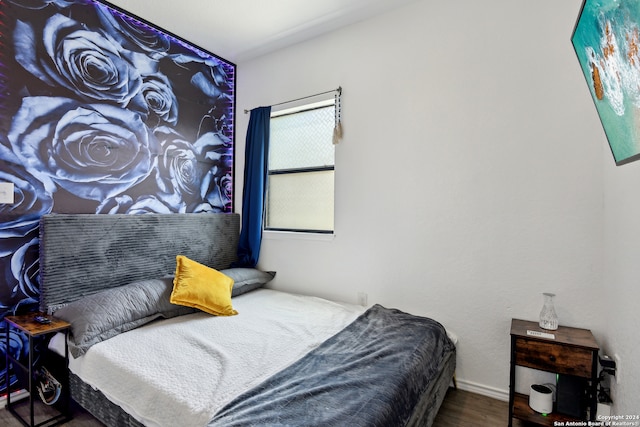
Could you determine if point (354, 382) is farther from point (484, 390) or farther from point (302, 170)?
point (302, 170)

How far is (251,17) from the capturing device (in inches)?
108

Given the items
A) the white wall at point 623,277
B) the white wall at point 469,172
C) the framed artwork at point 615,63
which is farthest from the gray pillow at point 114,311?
the framed artwork at point 615,63

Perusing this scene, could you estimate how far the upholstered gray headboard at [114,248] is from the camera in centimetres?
215

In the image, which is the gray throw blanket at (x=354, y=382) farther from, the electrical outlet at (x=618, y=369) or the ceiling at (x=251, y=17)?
the ceiling at (x=251, y=17)

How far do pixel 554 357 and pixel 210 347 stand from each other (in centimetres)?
194

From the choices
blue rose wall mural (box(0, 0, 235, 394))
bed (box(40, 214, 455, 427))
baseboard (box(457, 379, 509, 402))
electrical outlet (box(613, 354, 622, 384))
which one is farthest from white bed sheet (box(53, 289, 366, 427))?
electrical outlet (box(613, 354, 622, 384))

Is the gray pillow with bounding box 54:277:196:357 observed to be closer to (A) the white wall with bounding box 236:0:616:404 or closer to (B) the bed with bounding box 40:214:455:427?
(B) the bed with bounding box 40:214:455:427

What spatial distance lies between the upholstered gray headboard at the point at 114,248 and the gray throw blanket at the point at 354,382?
5.60 feet

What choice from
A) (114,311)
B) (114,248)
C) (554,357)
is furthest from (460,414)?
(114,248)

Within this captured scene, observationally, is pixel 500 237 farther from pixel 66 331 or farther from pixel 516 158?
pixel 66 331

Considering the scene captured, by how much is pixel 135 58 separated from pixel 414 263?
2.95 meters

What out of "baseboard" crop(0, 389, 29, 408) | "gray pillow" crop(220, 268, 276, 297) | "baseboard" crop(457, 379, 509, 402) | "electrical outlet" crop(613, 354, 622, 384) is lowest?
"baseboard" crop(0, 389, 29, 408)

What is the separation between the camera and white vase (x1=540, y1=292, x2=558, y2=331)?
1.92 metres

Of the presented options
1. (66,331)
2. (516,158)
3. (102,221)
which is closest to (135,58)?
(102,221)
